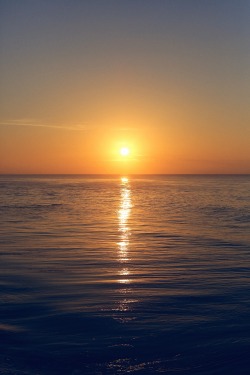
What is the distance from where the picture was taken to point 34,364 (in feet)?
24.0

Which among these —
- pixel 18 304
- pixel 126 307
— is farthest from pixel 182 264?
pixel 18 304

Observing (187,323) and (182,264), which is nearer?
(187,323)

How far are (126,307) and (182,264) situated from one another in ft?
17.4

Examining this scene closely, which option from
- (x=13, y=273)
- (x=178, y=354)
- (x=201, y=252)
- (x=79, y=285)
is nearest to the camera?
(x=178, y=354)

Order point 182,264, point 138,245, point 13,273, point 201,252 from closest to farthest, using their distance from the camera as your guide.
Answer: point 13,273 < point 182,264 < point 201,252 < point 138,245

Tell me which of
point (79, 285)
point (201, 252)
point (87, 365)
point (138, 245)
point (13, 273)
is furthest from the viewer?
point (138, 245)

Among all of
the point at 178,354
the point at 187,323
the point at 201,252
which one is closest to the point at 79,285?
the point at 187,323

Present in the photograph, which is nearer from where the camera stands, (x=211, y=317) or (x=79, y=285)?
(x=211, y=317)

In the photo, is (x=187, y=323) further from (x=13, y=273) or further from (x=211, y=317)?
(x=13, y=273)

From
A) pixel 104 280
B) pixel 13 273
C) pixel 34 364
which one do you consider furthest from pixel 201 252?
pixel 34 364

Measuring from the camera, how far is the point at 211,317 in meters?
9.59

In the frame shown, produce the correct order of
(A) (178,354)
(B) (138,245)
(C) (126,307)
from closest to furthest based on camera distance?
(A) (178,354) → (C) (126,307) → (B) (138,245)

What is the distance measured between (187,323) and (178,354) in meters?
1.45

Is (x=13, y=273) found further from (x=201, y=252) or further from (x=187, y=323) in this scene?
(x=201, y=252)
